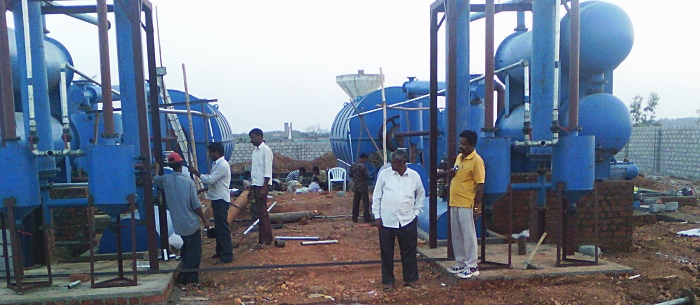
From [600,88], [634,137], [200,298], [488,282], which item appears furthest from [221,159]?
[634,137]

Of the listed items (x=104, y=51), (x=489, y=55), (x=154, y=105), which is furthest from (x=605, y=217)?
(x=104, y=51)

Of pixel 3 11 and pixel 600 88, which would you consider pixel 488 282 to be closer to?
pixel 600 88

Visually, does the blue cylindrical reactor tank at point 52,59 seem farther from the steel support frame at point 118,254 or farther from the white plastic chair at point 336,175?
the white plastic chair at point 336,175

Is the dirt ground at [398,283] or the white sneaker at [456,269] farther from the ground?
the white sneaker at [456,269]

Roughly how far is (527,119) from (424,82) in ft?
23.3

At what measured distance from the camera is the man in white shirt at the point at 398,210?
16.5 feet

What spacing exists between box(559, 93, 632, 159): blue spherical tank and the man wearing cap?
4.65 m

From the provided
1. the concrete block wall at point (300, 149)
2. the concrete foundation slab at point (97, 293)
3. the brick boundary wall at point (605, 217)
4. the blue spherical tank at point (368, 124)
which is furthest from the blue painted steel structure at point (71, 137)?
the concrete block wall at point (300, 149)

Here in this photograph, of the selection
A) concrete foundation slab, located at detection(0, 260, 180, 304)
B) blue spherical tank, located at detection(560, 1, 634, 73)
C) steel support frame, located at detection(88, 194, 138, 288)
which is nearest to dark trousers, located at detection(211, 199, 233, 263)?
concrete foundation slab, located at detection(0, 260, 180, 304)

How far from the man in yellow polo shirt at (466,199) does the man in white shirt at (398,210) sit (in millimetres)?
374

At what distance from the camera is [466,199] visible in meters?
4.98

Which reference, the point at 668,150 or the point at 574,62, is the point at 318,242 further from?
the point at 668,150

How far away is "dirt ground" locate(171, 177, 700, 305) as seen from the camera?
187 inches

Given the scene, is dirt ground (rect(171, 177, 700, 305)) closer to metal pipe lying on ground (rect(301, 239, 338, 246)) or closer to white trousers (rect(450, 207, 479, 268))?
metal pipe lying on ground (rect(301, 239, 338, 246))
